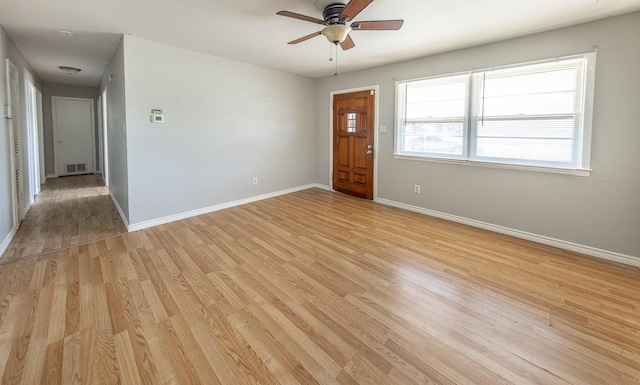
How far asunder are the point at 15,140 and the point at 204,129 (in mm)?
2279

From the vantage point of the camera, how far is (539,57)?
3.28 m

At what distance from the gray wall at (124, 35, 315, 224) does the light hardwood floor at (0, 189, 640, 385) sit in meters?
0.97

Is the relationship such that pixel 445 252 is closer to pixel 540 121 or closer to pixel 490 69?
pixel 540 121

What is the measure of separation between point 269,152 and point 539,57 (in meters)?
4.17

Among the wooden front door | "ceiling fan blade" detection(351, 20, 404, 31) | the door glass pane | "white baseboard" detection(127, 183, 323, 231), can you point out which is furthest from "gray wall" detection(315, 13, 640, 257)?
"white baseboard" detection(127, 183, 323, 231)

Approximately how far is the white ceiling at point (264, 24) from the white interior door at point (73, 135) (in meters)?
3.80

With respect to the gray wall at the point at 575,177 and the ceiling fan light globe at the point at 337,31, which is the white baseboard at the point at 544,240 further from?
the ceiling fan light globe at the point at 337,31

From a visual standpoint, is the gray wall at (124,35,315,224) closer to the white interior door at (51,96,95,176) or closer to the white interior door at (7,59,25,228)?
the white interior door at (7,59,25,228)

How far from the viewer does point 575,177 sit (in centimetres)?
313

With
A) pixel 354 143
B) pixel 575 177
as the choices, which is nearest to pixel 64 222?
pixel 354 143

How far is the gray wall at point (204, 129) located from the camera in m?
3.71

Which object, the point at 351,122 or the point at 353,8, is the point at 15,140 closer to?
the point at 353,8

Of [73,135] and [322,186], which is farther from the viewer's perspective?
[73,135]

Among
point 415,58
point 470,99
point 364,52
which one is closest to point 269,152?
point 364,52
